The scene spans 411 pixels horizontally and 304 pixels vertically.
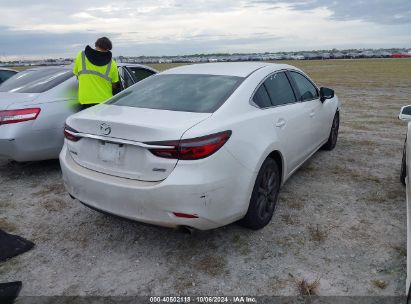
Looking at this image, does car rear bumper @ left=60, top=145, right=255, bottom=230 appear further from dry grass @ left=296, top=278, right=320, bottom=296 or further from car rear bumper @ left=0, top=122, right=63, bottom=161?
car rear bumper @ left=0, top=122, right=63, bottom=161

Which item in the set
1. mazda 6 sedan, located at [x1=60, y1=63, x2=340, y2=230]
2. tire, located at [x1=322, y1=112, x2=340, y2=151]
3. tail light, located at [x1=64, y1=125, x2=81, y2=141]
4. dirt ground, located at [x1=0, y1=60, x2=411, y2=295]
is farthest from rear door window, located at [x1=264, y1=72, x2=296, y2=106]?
tire, located at [x1=322, y1=112, x2=340, y2=151]

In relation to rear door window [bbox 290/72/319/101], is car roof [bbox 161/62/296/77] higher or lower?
higher

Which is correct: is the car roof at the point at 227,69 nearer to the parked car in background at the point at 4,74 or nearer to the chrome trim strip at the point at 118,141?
the chrome trim strip at the point at 118,141

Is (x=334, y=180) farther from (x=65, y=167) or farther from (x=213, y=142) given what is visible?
(x=65, y=167)

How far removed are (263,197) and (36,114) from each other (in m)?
3.10

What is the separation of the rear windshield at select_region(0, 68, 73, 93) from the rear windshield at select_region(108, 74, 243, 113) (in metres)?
1.89

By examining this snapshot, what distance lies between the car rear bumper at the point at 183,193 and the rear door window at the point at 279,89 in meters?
1.14

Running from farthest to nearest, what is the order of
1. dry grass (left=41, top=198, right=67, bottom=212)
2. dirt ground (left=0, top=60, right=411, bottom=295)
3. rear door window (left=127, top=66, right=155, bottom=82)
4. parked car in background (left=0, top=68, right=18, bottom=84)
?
parked car in background (left=0, top=68, right=18, bottom=84) < rear door window (left=127, top=66, right=155, bottom=82) < dry grass (left=41, top=198, right=67, bottom=212) < dirt ground (left=0, top=60, right=411, bottom=295)

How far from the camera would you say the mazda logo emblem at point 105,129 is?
9.73 feet

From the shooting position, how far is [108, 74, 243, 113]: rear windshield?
3.28m

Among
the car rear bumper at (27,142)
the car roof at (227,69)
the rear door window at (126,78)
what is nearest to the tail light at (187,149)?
the car roof at (227,69)

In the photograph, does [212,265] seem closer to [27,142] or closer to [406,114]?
[406,114]

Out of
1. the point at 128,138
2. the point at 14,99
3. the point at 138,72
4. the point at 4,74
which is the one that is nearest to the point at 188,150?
the point at 128,138

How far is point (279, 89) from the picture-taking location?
4.12m
